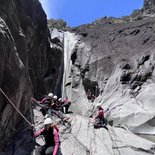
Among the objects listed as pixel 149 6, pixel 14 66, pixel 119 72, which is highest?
pixel 149 6

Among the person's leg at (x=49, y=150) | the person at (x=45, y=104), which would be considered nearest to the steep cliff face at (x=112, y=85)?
the person at (x=45, y=104)

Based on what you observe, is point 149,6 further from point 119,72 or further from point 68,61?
point 119,72

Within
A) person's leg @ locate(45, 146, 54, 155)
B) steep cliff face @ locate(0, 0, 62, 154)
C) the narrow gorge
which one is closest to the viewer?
person's leg @ locate(45, 146, 54, 155)

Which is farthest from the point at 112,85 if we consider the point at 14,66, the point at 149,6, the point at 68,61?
the point at 149,6

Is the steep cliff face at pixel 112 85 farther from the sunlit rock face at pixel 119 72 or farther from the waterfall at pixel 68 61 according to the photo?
the waterfall at pixel 68 61

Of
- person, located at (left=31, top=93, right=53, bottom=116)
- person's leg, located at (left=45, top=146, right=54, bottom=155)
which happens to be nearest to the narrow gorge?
person, located at (left=31, top=93, right=53, bottom=116)

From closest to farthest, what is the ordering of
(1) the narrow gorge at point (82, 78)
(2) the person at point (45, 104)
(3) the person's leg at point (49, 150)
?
(3) the person's leg at point (49, 150), (1) the narrow gorge at point (82, 78), (2) the person at point (45, 104)

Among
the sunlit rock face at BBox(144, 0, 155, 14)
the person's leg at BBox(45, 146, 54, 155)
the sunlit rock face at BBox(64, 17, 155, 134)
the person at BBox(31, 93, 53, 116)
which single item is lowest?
the person's leg at BBox(45, 146, 54, 155)

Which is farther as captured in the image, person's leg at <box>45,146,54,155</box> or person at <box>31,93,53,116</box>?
person at <box>31,93,53,116</box>

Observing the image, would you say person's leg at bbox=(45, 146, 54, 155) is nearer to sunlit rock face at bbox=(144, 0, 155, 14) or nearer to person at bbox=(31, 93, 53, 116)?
person at bbox=(31, 93, 53, 116)

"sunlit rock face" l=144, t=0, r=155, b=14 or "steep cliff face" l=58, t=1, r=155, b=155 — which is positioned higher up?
"sunlit rock face" l=144, t=0, r=155, b=14

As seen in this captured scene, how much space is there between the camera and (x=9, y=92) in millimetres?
13547

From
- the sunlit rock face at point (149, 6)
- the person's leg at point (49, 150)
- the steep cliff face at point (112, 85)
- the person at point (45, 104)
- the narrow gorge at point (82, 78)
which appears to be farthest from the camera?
the sunlit rock face at point (149, 6)

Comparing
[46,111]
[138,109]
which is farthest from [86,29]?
[46,111]
